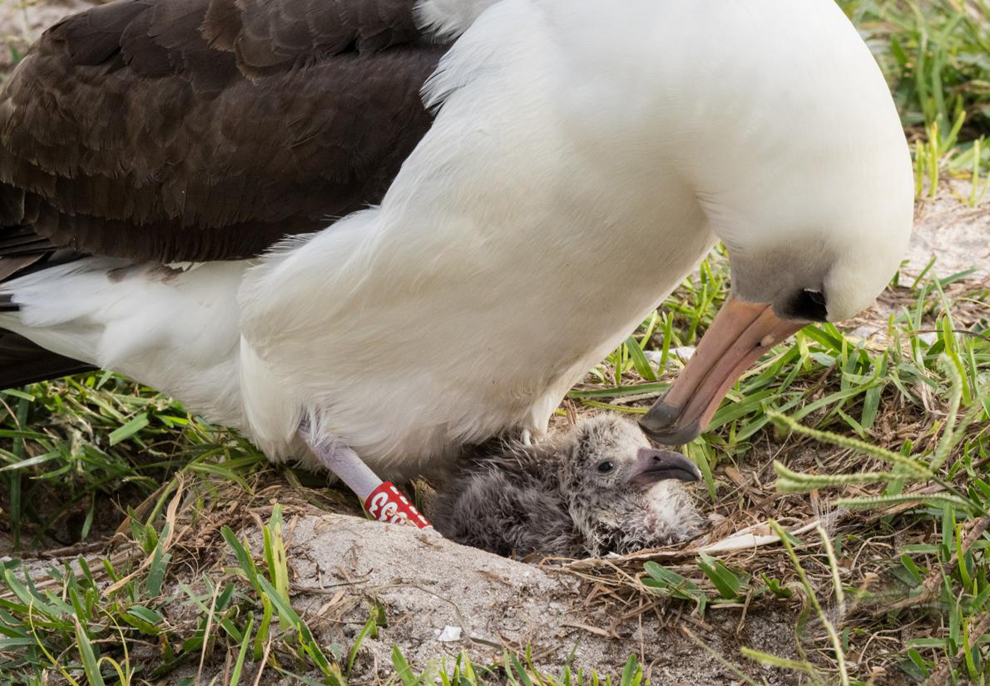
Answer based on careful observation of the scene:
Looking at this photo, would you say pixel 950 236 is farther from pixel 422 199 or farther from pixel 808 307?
pixel 422 199

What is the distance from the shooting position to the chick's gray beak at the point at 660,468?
498 cm

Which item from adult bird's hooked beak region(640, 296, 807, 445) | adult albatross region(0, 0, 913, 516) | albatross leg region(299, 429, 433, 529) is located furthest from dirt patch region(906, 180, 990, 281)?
albatross leg region(299, 429, 433, 529)

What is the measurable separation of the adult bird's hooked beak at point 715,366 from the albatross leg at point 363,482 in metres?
0.92

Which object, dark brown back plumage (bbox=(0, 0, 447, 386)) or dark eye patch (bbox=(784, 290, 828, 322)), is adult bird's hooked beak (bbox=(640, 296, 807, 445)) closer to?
dark eye patch (bbox=(784, 290, 828, 322))

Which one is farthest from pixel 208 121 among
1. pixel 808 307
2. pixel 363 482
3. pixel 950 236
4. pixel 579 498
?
pixel 950 236

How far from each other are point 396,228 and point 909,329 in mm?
2400

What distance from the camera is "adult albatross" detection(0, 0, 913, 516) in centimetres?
404

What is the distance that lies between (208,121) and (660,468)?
1.96m

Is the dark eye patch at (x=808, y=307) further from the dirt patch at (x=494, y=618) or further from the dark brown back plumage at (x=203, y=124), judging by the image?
the dark brown back plumage at (x=203, y=124)

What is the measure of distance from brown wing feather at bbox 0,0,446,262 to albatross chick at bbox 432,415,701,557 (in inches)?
49.2

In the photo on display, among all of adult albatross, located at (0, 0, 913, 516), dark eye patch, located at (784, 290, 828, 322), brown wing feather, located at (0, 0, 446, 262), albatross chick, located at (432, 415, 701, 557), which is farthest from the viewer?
albatross chick, located at (432, 415, 701, 557)

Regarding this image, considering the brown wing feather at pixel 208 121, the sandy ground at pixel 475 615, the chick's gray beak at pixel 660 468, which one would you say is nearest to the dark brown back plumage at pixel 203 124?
the brown wing feather at pixel 208 121

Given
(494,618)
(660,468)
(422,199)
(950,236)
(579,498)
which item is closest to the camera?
(494,618)

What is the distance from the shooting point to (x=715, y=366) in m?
4.85
